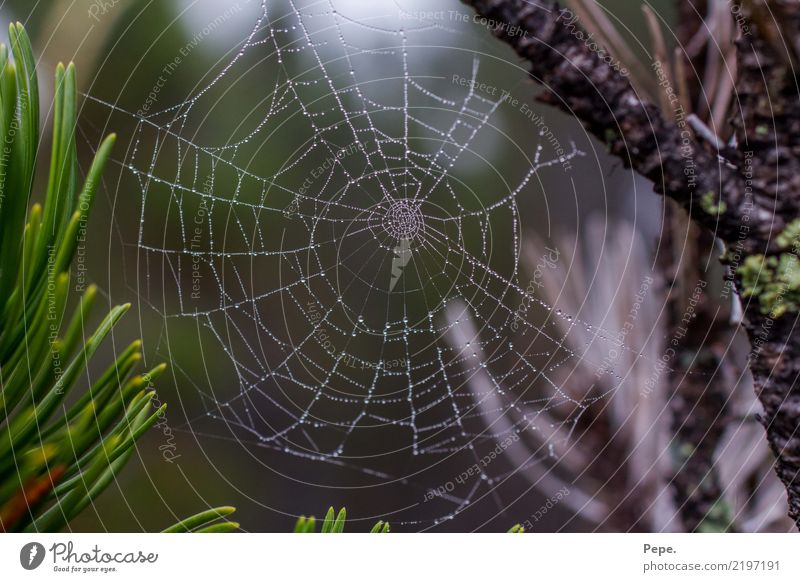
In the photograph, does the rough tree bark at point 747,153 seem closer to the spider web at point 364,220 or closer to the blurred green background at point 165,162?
the blurred green background at point 165,162

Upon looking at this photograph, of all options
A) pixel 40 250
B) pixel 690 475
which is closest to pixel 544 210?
pixel 690 475

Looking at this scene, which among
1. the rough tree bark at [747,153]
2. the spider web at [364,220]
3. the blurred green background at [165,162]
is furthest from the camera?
the spider web at [364,220]
